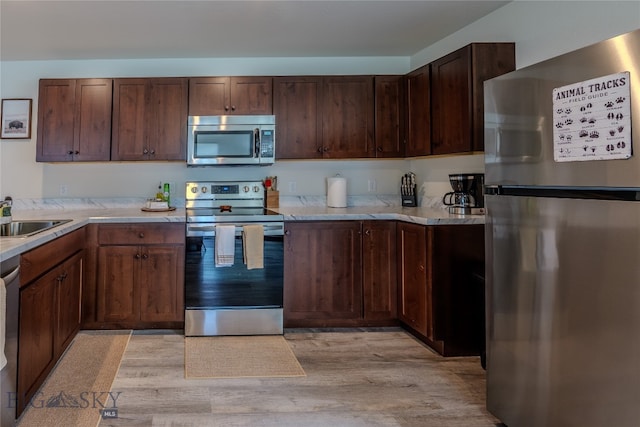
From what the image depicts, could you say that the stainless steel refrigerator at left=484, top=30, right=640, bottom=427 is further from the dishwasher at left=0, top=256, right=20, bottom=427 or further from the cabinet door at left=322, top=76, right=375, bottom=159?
the dishwasher at left=0, top=256, right=20, bottom=427

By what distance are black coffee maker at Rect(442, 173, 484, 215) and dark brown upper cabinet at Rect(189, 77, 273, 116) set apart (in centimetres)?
162

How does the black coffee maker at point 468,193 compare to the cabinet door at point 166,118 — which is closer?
the black coffee maker at point 468,193

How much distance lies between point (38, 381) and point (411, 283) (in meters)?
2.23

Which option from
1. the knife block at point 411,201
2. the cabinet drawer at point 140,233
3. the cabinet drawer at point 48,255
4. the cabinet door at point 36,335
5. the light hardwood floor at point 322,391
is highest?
the knife block at point 411,201

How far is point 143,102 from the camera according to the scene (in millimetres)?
3303

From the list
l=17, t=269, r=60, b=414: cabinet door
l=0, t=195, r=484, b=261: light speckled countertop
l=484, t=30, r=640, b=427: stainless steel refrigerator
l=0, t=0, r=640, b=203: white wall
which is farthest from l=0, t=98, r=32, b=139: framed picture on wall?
l=484, t=30, r=640, b=427: stainless steel refrigerator

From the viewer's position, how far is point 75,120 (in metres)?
3.28

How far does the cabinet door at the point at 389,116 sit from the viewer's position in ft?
11.2

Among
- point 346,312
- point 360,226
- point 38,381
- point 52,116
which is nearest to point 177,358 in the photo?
point 38,381

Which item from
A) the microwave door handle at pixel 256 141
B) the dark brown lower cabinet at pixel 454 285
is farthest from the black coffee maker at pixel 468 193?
the microwave door handle at pixel 256 141

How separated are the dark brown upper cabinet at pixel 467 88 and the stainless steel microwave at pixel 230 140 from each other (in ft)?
4.59

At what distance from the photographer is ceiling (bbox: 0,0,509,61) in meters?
2.58

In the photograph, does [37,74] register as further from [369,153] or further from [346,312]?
[346,312]

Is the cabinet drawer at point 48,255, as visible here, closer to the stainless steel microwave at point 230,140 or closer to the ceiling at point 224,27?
the stainless steel microwave at point 230,140
